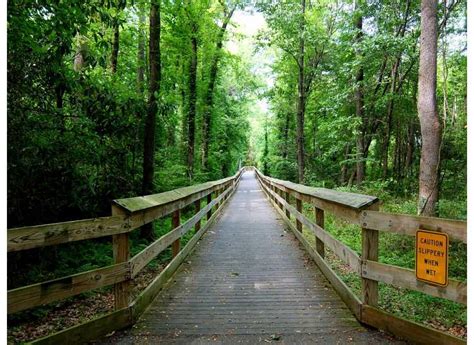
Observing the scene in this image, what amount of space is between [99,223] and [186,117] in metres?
14.9

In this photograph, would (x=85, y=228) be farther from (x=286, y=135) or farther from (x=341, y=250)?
(x=286, y=135)

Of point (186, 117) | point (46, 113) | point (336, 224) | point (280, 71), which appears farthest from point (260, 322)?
point (280, 71)

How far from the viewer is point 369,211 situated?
11.0ft

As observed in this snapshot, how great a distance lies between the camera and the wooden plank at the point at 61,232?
2.52 metres

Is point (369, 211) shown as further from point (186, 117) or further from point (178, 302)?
point (186, 117)

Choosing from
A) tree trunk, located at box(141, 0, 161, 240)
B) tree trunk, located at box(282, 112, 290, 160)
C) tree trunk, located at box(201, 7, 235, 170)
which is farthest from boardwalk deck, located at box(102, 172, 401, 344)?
tree trunk, located at box(282, 112, 290, 160)

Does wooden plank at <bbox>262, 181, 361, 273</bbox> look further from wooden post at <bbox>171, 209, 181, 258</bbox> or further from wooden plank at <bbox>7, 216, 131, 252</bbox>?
wooden plank at <bbox>7, 216, 131, 252</bbox>

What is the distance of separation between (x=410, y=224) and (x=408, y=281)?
0.47m

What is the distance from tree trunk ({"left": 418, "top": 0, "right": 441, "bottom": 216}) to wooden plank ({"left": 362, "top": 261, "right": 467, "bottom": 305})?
4145 mm

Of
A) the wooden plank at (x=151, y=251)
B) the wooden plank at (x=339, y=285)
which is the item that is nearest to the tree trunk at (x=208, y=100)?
the wooden plank at (x=339, y=285)

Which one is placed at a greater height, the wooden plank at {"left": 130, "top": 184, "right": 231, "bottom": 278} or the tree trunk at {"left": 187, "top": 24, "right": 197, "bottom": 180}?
the tree trunk at {"left": 187, "top": 24, "right": 197, "bottom": 180}

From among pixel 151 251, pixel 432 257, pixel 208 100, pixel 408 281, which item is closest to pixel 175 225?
pixel 151 251

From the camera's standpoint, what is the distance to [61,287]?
2.80 meters

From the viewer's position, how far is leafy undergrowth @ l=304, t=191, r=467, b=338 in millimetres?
3889
